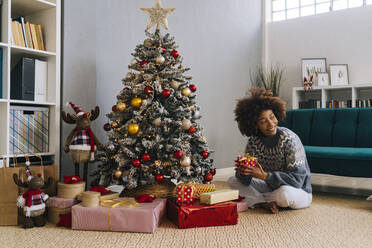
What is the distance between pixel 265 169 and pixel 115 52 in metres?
1.55

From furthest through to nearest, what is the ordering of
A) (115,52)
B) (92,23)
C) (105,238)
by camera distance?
1. (115,52)
2. (92,23)
3. (105,238)

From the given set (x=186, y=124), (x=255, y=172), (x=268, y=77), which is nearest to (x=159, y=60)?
(x=186, y=124)

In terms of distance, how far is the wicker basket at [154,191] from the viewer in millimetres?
2182

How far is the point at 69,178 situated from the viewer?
197 centimetres

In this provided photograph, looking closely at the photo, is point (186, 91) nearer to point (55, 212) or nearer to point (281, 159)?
point (281, 159)

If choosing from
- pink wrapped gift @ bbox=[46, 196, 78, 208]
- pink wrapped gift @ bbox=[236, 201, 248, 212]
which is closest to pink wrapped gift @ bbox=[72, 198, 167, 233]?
pink wrapped gift @ bbox=[46, 196, 78, 208]

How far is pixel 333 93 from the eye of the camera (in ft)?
15.6

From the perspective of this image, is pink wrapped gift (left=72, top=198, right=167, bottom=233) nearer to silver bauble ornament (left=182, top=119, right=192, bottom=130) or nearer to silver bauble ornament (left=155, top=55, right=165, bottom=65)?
silver bauble ornament (left=182, top=119, right=192, bottom=130)

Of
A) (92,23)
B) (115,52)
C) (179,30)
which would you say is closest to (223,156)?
(179,30)

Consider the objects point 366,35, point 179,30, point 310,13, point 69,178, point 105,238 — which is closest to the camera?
point 105,238

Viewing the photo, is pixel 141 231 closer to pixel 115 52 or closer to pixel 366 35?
pixel 115 52

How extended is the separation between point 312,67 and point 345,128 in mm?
2005

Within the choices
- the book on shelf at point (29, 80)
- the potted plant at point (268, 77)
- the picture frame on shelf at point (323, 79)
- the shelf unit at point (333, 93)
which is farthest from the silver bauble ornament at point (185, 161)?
the picture frame on shelf at point (323, 79)

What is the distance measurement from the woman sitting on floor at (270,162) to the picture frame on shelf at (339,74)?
2636 mm
